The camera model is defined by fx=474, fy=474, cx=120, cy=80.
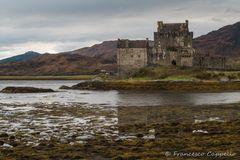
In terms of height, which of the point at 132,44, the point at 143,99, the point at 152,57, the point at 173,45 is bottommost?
the point at 143,99

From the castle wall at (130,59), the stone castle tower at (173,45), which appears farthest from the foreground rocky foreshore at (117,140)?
the stone castle tower at (173,45)

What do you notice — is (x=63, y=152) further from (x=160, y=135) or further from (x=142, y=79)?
(x=142, y=79)

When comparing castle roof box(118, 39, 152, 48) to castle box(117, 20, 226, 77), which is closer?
castle box(117, 20, 226, 77)

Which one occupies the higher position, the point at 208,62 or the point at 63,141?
the point at 208,62

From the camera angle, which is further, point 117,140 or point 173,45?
point 173,45

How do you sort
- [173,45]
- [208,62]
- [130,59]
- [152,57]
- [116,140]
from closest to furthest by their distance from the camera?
1. [116,140]
2. [130,59]
3. [152,57]
4. [208,62]
5. [173,45]

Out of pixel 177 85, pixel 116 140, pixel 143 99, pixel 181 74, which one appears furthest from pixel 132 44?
pixel 116 140

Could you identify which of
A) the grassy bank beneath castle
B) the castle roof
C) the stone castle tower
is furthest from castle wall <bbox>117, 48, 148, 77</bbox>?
the grassy bank beneath castle

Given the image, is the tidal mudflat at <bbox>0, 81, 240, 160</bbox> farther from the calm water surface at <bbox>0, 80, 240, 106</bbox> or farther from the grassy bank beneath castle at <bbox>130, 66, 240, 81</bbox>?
the grassy bank beneath castle at <bbox>130, 66, 240, 81</bbox>

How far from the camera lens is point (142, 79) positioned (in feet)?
308

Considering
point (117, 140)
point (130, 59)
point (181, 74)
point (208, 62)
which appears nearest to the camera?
point (117, 140)

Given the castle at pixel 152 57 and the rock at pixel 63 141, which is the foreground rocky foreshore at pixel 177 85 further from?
the rock at pixel 63 141

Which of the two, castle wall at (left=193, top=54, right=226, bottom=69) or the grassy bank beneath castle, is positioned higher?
castle wall at (left=193, top=54, right=226, bottom=69)

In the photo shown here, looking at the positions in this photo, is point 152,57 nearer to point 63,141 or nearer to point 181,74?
point 181,74
